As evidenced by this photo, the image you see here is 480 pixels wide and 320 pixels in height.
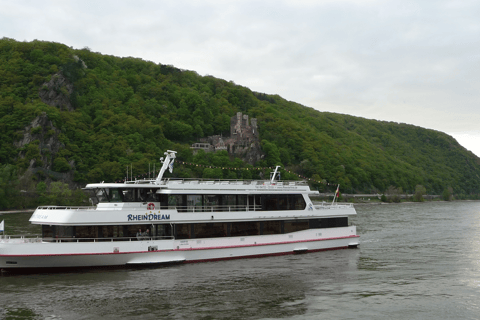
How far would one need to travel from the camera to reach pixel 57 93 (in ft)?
397

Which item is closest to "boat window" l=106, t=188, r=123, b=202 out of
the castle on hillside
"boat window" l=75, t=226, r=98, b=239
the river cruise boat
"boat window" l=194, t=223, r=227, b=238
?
the river cruise boat

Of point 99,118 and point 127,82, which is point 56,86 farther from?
point 127,82

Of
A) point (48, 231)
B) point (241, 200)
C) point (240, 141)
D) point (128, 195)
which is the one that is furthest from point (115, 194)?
point (240, 141)

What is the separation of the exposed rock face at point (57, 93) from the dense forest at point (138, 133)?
281mm

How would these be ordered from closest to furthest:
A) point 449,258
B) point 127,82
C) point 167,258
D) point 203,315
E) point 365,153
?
point 203,315
point 167,258
point 449,258
point 127,82
point 365,153

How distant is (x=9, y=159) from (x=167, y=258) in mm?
89551

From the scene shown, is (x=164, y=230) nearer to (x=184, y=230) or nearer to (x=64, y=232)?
(x=184, y=230)

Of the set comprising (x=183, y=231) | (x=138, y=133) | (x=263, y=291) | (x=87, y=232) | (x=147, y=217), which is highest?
(x=138, y=133)

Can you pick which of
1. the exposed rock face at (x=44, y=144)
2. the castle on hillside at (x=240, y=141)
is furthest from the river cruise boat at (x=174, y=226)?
the castle on hillside at (x=240, y=141)

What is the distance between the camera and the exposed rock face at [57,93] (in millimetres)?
118375

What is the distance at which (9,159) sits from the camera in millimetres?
97625

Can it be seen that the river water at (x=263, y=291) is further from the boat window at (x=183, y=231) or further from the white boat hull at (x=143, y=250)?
the boat window at (x=183, y=231)

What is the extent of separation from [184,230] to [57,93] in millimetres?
111212

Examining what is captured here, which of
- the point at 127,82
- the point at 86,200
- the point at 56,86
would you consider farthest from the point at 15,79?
the point at 86,200
